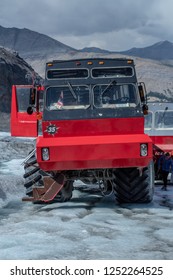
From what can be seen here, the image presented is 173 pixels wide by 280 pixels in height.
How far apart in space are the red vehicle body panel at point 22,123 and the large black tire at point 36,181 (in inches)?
25.0

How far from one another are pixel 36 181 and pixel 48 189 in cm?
80

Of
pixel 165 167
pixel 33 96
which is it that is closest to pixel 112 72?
pixel 33 96

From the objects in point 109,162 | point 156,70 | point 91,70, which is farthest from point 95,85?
point 156,70

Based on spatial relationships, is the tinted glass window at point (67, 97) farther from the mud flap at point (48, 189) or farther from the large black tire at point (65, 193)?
the large black tire at point (65, 193)

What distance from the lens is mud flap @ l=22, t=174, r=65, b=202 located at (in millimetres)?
9523

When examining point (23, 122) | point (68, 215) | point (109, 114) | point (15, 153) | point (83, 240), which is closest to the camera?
point (83, 240)

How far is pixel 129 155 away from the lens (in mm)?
8867

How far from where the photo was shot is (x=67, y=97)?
9703 millimetres

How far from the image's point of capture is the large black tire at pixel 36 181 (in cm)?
1007

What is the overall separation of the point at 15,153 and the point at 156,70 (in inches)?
5710

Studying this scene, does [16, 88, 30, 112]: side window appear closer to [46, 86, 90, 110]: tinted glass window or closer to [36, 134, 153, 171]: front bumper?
[46, 86, 90, 110]: tinted glass window

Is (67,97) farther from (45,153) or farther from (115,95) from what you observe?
(45,153)

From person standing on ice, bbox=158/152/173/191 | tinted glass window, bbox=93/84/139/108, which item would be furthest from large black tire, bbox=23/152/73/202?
person standing on ice, bbox=158/152/173/191

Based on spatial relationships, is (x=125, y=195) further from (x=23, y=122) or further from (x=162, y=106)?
(x=162, y=106)
